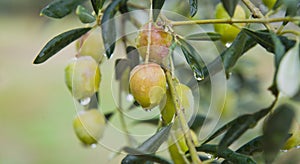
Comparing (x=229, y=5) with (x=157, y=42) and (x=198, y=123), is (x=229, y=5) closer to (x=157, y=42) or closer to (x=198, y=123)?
(x=157, y=42)

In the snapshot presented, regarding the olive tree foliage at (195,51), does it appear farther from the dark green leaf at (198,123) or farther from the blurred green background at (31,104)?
the blurred green background at (31,104)

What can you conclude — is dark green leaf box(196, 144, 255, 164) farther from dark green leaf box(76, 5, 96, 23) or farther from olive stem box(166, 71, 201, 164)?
dark green leaf box(76, 5, 96, 23)

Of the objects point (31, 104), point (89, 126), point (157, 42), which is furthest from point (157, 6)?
point (31, 104)

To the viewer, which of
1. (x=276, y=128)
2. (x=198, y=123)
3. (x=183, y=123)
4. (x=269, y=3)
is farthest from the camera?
(x=198, y=123)

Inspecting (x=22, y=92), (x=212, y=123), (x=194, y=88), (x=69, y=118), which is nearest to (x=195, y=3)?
(x=194, y=88)

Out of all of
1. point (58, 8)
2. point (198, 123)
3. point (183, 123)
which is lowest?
point (198, 123)

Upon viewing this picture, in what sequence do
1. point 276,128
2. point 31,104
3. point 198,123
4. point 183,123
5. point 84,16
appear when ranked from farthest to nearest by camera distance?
point 31,104, point 198,123, point 84,16, point 183,123, point 276,128

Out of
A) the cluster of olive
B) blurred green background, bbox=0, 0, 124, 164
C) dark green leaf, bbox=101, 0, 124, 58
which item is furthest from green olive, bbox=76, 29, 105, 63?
blurred green background, bbox=0, 0, 124, 164
